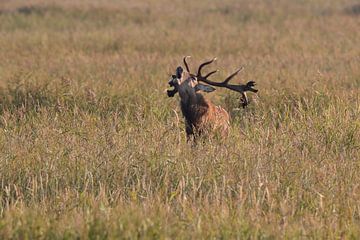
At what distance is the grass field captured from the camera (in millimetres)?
5422

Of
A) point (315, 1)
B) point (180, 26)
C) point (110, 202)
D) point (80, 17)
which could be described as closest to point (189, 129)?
point (110, 202)

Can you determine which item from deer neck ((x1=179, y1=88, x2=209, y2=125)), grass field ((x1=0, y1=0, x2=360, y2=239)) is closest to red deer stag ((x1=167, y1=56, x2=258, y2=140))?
deer neck ((x1=179, y1=88, x2=209, y2=125))

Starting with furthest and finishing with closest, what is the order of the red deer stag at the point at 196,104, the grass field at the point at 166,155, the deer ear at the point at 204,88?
the red deer stag at the point at 196,104, the deer ear at the point at 204,88, the grass field at the point at 166,155

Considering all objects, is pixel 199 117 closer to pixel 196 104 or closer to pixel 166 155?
pixel 196 104

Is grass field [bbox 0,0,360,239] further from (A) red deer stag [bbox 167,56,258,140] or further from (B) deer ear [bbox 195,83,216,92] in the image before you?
(B) deer ear [bbox 195,83,216,92]

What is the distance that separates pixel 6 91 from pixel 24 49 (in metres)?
7.61

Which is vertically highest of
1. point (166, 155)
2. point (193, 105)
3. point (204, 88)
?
point (204, 88)

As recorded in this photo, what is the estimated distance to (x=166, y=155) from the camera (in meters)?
7.29

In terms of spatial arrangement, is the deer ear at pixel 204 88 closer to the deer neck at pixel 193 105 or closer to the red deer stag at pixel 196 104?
the red deer stag at pixel 196 104

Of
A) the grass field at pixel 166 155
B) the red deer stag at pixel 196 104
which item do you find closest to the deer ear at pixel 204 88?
the red deer stag at pixel 196 104

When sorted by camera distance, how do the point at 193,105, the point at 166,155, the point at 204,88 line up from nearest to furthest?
the point at 166,155 → the point at 204,88 → the point at 193,105

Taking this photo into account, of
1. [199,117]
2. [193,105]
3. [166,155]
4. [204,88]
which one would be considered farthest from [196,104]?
[166,155]

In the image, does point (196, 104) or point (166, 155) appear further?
point (196, 104)

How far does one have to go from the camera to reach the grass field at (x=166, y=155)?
213 inches
